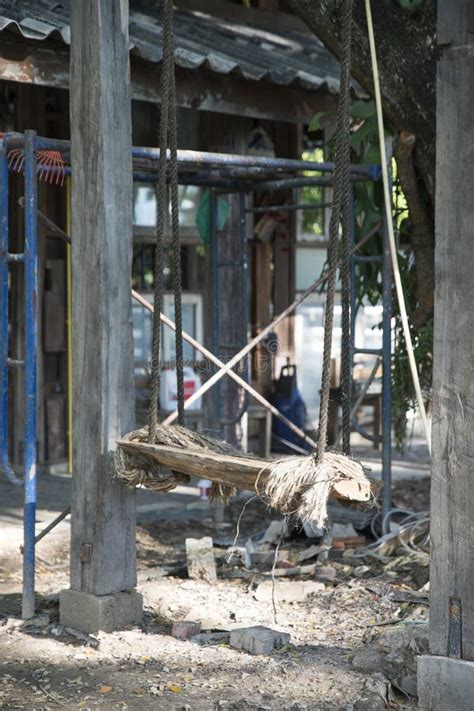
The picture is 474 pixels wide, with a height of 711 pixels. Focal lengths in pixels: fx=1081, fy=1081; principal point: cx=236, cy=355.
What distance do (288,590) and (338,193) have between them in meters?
2.64

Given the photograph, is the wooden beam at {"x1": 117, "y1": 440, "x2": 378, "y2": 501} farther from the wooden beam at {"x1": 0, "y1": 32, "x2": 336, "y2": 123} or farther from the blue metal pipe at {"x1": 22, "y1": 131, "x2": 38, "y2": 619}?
the wooden beam at {"x1": 0, "y1": 32, "x2": 336, "y2": 123}

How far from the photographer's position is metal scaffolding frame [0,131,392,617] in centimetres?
521

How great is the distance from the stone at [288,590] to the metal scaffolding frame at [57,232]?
0.95 metres

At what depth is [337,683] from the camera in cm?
435

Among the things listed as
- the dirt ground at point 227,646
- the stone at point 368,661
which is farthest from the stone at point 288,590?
the stone at point 368,661

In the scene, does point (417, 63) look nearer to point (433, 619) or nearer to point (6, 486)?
point (433, 619)

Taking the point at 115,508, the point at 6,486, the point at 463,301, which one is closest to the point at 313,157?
the point at 6,486

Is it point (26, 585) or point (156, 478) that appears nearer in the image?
point (156, 478)

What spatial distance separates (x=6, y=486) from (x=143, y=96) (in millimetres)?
3324

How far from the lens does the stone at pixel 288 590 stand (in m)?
5.79

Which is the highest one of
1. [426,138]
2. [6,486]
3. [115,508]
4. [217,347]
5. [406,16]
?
[406,16]

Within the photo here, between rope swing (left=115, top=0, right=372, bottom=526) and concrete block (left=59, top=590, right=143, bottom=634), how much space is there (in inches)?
22.4

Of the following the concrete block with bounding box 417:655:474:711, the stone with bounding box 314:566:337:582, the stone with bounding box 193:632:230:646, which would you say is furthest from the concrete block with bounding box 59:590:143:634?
the concrete block with bounding box 417:655:474:711

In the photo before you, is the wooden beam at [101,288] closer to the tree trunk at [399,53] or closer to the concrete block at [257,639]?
the concrete block at [257,639]
